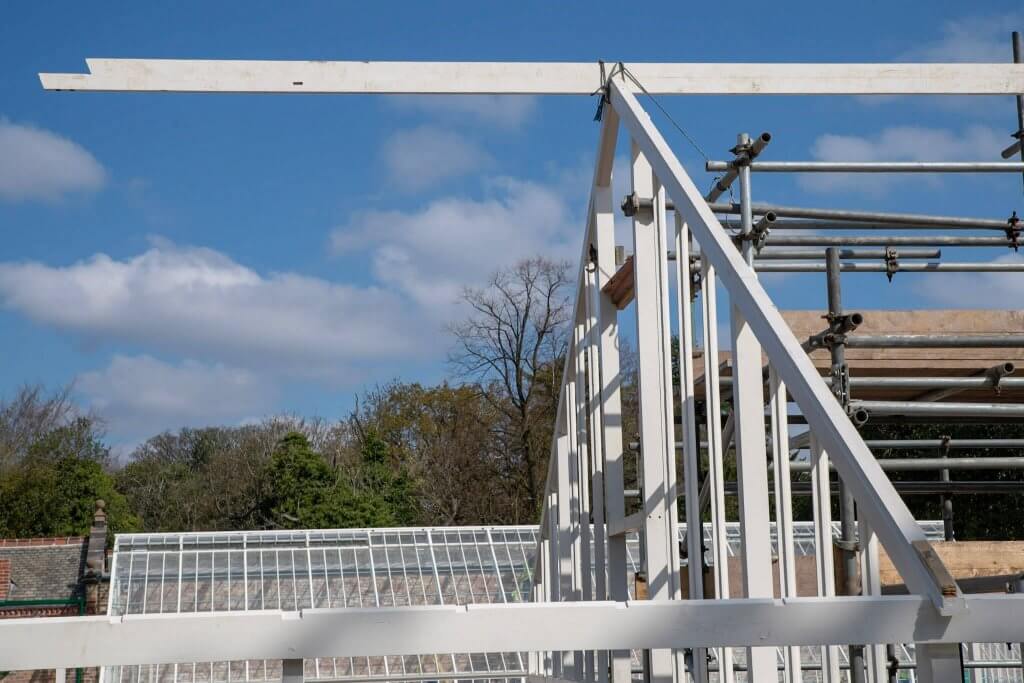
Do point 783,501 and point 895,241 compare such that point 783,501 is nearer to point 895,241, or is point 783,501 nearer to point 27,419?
point 895,241

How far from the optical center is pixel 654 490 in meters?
4.52

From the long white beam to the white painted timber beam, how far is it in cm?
154

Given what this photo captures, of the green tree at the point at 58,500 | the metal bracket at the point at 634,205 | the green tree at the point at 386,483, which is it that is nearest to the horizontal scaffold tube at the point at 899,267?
the metal bracket at the point at 634,205

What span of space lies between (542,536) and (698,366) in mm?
1813

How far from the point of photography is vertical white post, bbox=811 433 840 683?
9.55 feet

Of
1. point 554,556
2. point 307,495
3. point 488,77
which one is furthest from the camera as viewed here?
point 307,495

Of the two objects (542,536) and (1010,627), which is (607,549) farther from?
(1010,627)

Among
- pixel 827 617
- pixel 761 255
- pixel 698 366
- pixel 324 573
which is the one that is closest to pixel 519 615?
pixel 827 617

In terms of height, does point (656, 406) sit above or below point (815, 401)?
above

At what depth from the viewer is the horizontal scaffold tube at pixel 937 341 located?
491 cm

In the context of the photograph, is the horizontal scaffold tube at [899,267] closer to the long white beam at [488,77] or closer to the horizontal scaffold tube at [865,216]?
the horizontal scaffold tube at [865,216]

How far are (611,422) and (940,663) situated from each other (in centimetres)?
311

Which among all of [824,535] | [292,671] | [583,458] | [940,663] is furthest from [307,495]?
[940,663]

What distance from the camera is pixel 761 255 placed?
21.5ft
